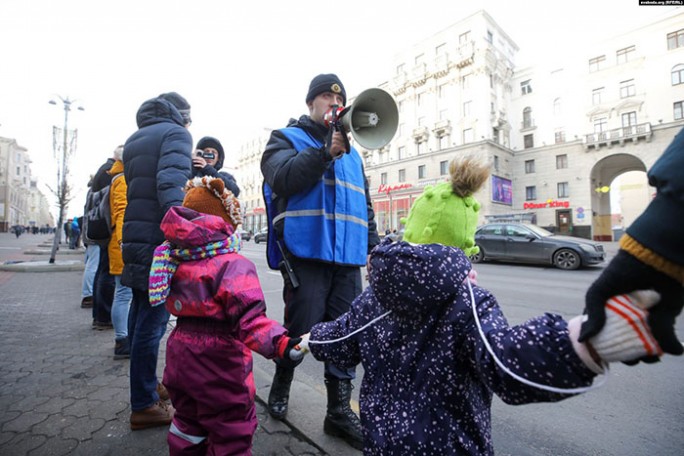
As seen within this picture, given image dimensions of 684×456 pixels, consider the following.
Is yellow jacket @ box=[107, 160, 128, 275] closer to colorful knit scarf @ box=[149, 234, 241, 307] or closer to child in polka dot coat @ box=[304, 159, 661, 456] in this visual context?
colorful knit scarf @ box=[149, 234, 241, 307]

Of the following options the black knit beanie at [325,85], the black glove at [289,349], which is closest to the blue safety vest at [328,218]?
the black knit beanie at [325,85]

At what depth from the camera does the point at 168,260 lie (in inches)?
65.2

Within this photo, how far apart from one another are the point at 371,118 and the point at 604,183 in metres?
41.4

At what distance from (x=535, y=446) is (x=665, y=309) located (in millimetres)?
1958

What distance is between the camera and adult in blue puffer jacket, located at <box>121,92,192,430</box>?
2131 mm

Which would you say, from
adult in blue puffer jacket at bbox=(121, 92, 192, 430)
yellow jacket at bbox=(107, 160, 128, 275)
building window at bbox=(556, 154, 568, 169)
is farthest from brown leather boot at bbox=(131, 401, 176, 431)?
building window at bbox=(556, 154, 568, 169)

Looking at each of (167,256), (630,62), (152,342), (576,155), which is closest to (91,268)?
(152,342)

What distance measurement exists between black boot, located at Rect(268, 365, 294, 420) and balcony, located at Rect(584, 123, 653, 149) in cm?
3674

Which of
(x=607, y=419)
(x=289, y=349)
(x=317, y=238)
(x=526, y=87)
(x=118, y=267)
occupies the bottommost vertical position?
(x=607, y=419)

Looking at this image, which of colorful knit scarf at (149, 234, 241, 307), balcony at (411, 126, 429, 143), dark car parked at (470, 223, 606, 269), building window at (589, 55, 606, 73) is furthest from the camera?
balcony at (411, 126, 429, 143)

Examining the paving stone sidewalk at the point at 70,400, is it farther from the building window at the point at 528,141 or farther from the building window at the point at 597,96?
the building window at the point at 597,96

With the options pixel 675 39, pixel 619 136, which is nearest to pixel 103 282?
pixel 619 136

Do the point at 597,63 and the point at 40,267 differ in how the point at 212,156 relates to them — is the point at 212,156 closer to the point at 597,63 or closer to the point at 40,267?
the point at 40,267

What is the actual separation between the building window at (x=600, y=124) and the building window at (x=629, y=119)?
4.07 ft
